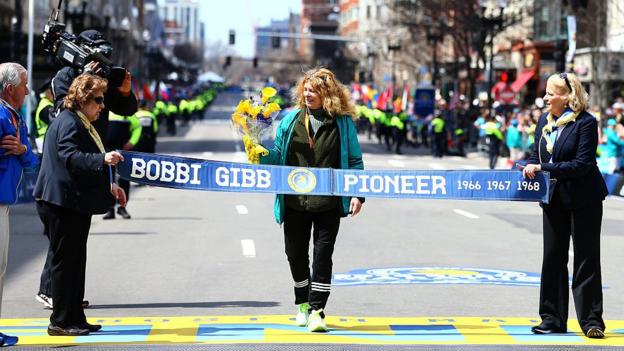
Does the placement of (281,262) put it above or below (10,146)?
below

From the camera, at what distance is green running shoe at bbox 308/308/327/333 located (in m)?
8.80

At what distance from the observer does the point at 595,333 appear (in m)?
8.62

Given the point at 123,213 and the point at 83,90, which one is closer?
the point at 83,90

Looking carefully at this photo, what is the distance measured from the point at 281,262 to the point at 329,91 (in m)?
5.15

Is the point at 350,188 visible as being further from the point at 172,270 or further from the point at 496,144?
the point at 496,144

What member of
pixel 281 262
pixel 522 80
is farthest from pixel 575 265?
pixel 522 80

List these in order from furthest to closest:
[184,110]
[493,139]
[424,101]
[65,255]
Result: 1. [184,110]
2. [424,101]
3. [493,139]
4. [65,255]

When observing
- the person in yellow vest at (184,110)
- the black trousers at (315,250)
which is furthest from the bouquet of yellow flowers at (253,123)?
the person in yellow vest at (184,110)

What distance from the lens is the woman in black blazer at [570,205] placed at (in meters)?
8.62

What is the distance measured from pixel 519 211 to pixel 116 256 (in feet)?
32.2

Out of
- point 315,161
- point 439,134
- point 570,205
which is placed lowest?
point 439,134

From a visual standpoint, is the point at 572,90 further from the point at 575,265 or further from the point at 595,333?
the point at 595,333

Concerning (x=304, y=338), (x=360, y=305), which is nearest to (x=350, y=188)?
(x=304, y=338)

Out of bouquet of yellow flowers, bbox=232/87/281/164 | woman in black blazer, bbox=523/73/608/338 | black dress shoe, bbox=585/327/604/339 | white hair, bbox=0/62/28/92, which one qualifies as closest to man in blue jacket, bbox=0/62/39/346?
white hair, bbox=0/62/28/92
